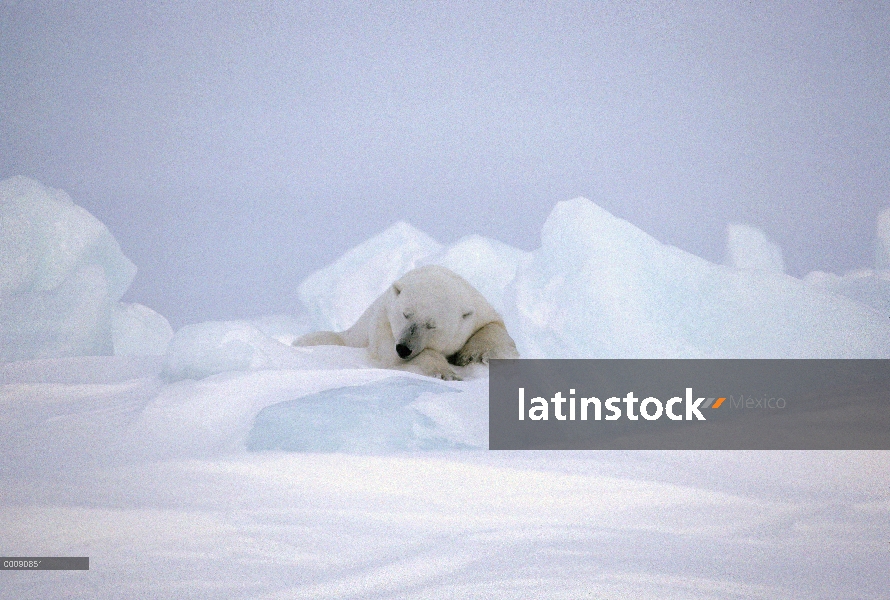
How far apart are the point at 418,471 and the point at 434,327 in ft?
4.57

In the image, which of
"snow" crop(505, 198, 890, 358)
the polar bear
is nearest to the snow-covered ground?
"snow" crop(505, 198, 890, 358)

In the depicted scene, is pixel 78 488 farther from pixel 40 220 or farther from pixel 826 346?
pixel 826 346

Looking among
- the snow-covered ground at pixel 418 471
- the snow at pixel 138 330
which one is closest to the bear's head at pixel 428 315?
the snow-covered ground at pixel 418 471

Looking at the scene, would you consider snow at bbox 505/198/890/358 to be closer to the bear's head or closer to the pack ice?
the bear's head

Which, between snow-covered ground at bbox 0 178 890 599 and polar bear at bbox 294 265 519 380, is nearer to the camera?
snow-covered ground at bbox 0 178 890 599

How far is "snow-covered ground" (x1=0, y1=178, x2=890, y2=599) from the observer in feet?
3.82

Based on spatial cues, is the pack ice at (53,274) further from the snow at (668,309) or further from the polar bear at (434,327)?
the snow at (668,309)

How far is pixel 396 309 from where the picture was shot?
124 inches

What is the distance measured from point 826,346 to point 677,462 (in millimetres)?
1740

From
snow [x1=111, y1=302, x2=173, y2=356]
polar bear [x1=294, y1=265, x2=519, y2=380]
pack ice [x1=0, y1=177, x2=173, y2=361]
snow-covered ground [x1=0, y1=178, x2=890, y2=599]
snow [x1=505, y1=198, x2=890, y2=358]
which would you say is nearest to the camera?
snow-covered ground [x1=0, y1=178, x2=890, y2=599]

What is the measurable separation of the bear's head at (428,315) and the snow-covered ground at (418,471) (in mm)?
218

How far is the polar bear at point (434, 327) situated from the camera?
299 centimetres

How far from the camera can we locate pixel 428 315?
10.1 feet

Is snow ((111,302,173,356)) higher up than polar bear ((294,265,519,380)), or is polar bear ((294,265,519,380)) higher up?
snow ((111,302,173,356))
